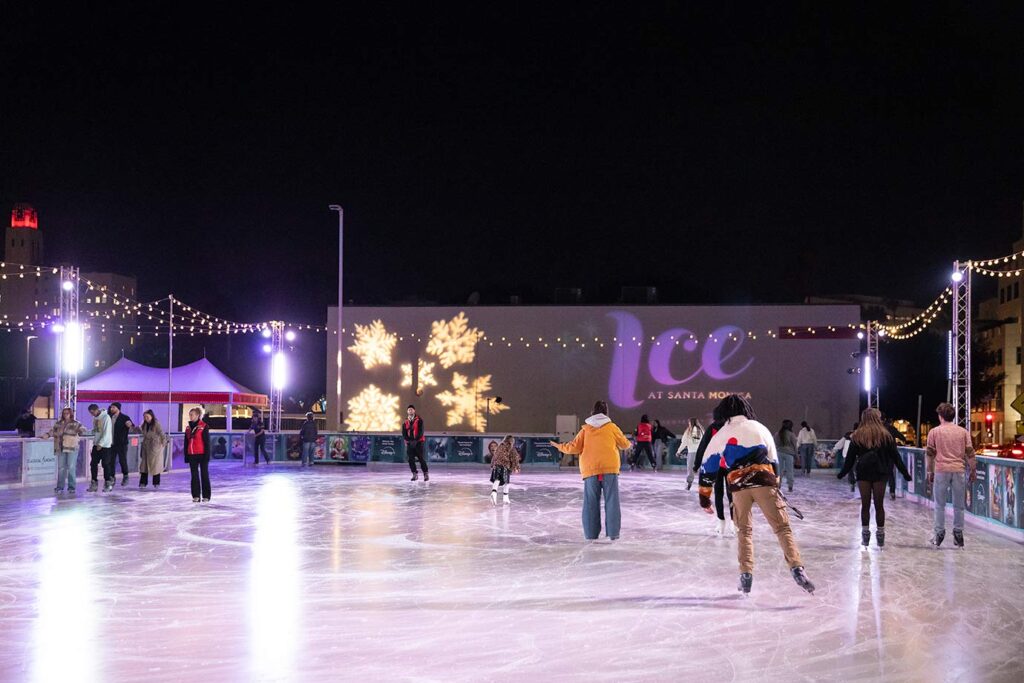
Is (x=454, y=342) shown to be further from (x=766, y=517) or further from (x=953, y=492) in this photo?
(x=766, y=517)

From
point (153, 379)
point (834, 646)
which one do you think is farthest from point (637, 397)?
point (834, 646)

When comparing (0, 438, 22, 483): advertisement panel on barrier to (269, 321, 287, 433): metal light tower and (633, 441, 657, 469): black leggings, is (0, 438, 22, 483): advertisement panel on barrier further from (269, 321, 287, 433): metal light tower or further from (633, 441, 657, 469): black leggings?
(633, 441, 657, 469): black leggings

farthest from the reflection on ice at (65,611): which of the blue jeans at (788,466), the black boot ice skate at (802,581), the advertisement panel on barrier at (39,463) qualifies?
the blue jeans at (788,466)

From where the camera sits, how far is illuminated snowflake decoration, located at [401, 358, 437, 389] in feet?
118

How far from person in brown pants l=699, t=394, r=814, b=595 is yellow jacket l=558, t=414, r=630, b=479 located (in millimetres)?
2875

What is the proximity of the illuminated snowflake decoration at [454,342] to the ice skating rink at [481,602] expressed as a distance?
74.6ft

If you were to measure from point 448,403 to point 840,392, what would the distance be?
14.1 metres

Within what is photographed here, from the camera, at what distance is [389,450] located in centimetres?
2734

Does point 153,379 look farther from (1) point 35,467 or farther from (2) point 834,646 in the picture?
(2) point 834,646

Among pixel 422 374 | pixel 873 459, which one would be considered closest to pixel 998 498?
pixel 873 459

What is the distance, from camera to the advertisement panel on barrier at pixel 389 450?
27.3 metres

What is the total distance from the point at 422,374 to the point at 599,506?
25835 millimetres

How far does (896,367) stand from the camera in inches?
1937

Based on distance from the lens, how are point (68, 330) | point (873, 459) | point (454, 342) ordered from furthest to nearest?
point (454, 342)
point (68, 330)
point (873, 459)
